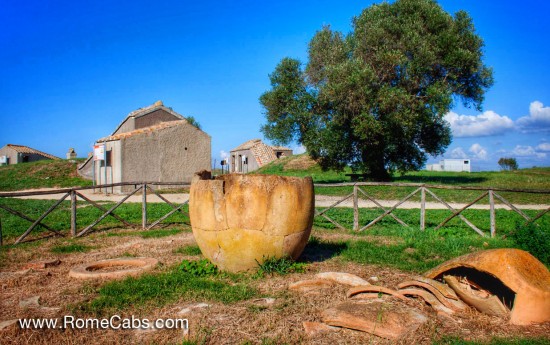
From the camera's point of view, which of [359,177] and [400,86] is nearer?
[400,86]

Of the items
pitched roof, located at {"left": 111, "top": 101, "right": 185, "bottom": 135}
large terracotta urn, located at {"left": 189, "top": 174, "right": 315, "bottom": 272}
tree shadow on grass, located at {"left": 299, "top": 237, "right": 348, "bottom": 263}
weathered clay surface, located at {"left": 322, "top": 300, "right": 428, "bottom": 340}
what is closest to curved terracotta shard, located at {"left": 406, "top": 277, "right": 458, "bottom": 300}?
weathered clay surface, located at {"left": 322, "top": 300, "right": 428, "bottom": 340}

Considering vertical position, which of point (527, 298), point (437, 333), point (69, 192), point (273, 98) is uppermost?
point (273, 98)

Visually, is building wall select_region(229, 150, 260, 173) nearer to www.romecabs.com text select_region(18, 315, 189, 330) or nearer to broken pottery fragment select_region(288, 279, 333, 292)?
broken pottery fragment select_region(288, 279, 333, 292)

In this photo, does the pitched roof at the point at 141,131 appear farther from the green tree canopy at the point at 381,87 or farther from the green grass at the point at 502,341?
the green grass at the point at 502,341

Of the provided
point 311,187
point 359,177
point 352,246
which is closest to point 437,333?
point 311,187

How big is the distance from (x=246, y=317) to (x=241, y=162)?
140ft

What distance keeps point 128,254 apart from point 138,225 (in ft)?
12.8

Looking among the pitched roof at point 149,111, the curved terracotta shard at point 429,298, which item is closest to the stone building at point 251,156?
the pitched roof at point 149,111

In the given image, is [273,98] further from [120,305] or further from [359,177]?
[120,305]

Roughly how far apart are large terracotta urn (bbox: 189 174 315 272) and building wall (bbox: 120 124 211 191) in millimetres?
17719

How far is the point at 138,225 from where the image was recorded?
38.6ft

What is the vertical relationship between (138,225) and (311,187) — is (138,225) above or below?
below

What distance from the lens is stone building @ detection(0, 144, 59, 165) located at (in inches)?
1780

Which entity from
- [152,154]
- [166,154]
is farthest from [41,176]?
[166,154]
